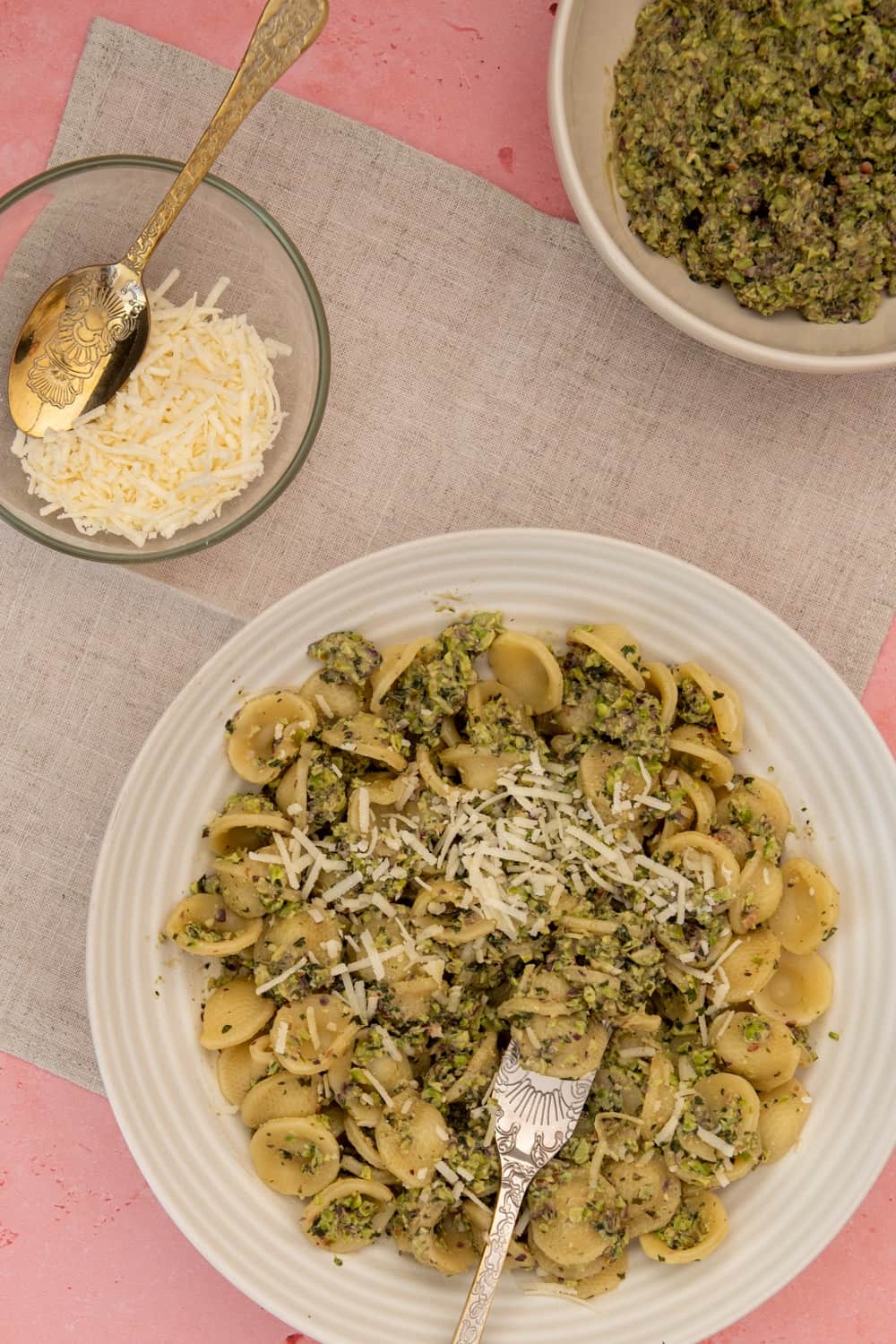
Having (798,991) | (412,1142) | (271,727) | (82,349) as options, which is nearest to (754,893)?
(798,991)

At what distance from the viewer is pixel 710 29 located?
2.33 metres

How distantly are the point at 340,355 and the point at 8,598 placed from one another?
3.29 feet

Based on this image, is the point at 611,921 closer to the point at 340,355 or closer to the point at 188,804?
the point at 188,804

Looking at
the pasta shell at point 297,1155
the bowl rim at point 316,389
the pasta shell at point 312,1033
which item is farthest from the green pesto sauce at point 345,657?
the pasta shell at point 297,1155

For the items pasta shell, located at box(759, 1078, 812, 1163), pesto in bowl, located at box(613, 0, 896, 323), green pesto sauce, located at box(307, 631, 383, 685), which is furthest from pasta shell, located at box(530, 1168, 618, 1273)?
pesto in bowl, located at box(613, 0, 896, 323)

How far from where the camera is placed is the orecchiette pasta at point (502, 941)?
8.07ft

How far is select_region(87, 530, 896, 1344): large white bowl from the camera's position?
2.56 m

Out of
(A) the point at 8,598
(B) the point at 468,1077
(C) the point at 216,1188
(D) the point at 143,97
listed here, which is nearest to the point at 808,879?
(B) the point at 468,1077

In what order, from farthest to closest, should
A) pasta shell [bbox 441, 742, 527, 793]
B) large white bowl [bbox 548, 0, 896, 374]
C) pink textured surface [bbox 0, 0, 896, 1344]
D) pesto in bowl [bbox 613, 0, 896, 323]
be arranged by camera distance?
pink textured surface [bbox 0, 0, 896, 1344] → pasta shell [bbox 441, 742, 527, 793] → large white bowl [bbox 548, 0, 896, 374] → pesto in bowl [bbox 613, 0, 896, 323]

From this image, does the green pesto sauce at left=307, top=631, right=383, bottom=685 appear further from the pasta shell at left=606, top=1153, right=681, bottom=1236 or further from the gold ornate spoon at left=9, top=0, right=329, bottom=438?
the pasta shell at left=606, top=1153, right=681, bottom=1236

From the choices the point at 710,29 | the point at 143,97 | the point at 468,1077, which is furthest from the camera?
the point at 143,97

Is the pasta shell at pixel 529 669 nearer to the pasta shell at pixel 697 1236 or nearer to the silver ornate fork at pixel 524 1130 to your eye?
the silver ornate fork at pixel 524 1130

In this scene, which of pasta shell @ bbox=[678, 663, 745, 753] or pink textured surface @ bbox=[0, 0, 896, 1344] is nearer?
pasta shell @ bbox=[678, 663, 745, 753]

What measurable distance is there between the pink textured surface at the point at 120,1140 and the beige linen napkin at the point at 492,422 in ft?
0.36
